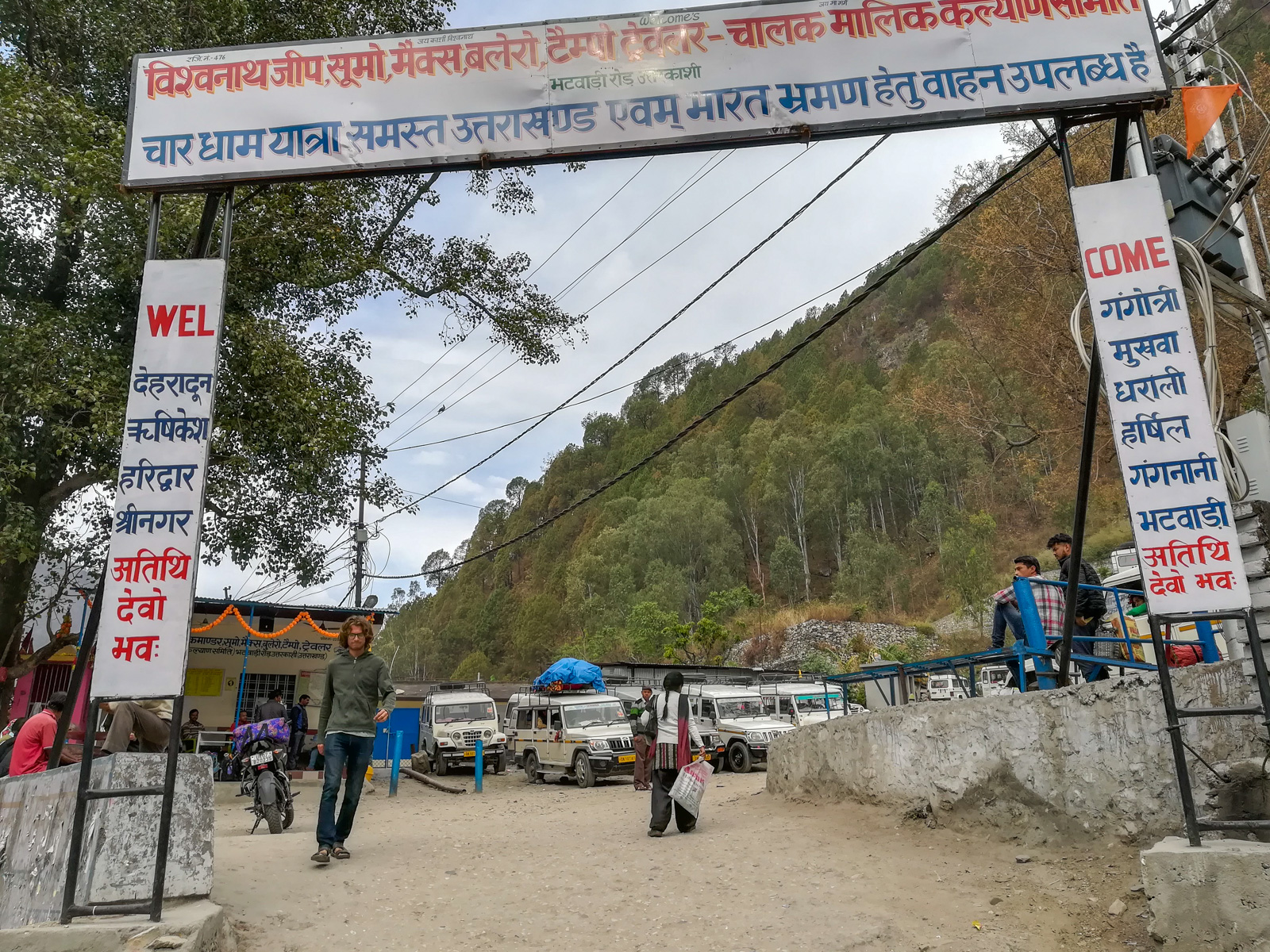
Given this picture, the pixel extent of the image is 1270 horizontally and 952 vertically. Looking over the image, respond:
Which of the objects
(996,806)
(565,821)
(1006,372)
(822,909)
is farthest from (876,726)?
(1006,372)

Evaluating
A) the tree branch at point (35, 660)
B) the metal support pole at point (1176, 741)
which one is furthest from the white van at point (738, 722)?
the metal support pole at point (1176, 741)

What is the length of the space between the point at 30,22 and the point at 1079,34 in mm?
14416

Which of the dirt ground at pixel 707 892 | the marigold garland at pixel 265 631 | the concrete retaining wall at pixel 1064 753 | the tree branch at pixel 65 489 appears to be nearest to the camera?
the dirt ground at pixel 707 892

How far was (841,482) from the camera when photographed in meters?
78.3

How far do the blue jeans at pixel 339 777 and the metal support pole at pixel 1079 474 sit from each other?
16.1 ft

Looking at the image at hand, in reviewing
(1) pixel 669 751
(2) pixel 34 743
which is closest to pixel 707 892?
(1) pixel 669 751

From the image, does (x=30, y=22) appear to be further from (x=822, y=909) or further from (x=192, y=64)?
(x=822, y=909)

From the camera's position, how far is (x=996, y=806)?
5.53m

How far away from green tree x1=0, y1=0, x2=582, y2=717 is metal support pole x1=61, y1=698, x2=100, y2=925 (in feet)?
24.6

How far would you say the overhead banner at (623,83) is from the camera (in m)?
5.52

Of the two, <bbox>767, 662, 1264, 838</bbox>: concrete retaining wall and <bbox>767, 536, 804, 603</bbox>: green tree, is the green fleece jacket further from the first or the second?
<bbox>767, 536, 804, 603</bbox>: green tree

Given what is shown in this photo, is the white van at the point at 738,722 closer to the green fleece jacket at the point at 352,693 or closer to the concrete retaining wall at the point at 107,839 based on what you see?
the green fleece jacket at the point at 352,693

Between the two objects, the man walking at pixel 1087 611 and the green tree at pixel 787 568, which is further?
the green tree at pixel 787 568

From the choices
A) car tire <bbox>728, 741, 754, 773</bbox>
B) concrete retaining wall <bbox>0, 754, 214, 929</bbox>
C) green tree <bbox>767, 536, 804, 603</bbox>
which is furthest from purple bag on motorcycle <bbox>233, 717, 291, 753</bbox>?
green tree <bbox>767, 536, 804, 603</bbox>
